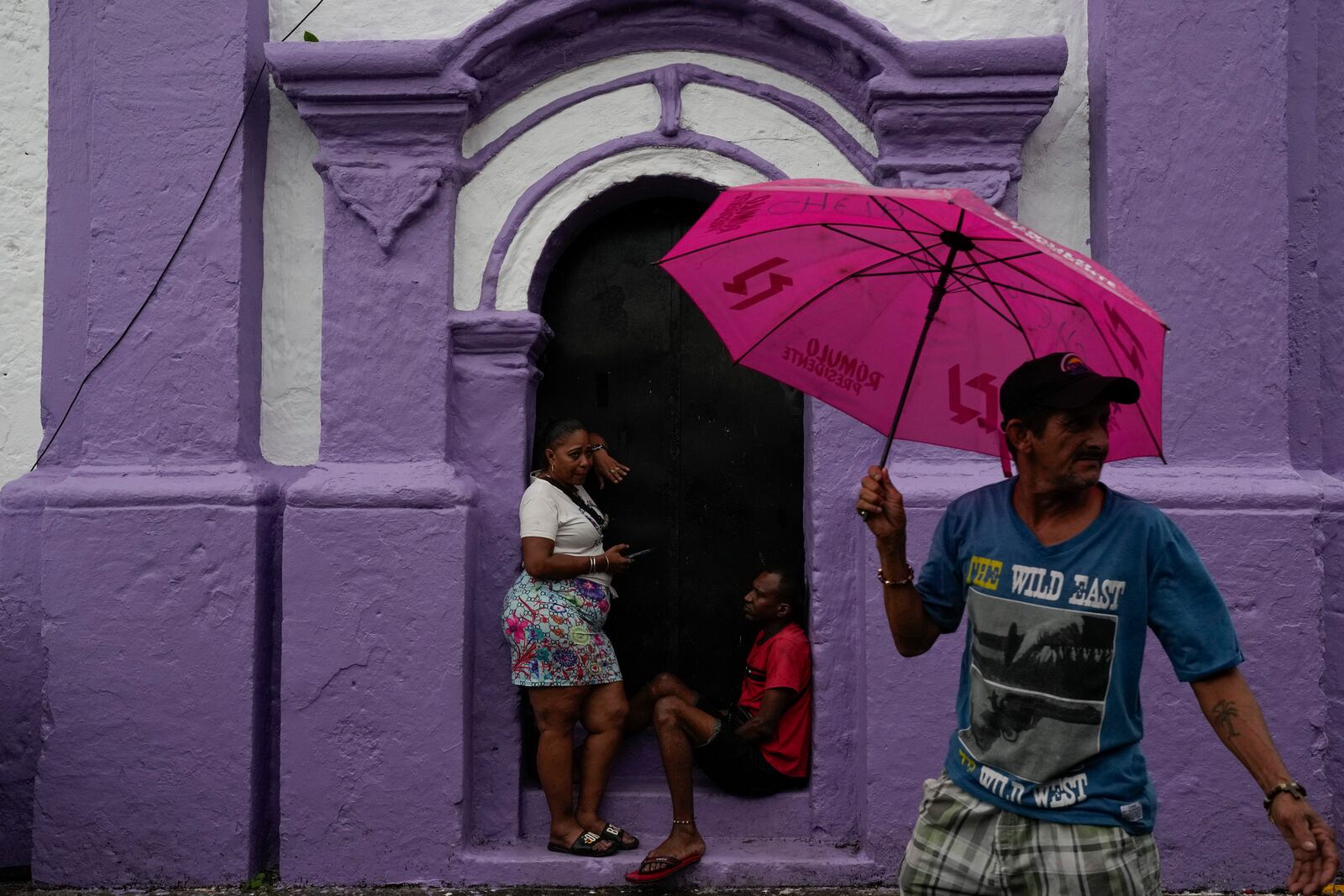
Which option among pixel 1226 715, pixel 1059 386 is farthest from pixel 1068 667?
pixel 1059 386

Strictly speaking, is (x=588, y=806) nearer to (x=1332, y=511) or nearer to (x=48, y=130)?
(x=1332, y=511)

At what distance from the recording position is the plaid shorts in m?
2.30

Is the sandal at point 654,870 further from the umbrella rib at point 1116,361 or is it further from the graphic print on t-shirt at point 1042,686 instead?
the umbrella rib at point 1116,361

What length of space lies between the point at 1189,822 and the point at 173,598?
3.90m

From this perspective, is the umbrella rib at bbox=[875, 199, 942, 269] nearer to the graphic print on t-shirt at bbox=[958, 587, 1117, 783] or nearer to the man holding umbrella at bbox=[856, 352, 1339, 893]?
the man holding umbrella at bbox=[856, 352, 1339, 893]

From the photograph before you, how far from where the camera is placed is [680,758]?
4.66 metres

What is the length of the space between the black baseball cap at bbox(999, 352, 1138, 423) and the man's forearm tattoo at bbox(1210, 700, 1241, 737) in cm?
59

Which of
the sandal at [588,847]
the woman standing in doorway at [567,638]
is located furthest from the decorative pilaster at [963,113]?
the sandal at [588,847]

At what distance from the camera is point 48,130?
5191 mm

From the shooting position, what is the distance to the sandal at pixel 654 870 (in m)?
4.50

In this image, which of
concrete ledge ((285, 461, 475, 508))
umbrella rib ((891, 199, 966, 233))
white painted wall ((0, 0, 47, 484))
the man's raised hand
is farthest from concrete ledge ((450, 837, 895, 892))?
umbrella rib ((891, 199, 966, 233))

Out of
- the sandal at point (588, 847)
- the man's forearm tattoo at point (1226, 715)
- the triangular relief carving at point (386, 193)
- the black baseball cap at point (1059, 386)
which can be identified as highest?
the triangular relief carving at point (386, 193)

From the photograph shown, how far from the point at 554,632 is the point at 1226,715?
279cm

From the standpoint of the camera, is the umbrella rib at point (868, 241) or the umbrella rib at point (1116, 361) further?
the umbrella rib at point (868, 241)
